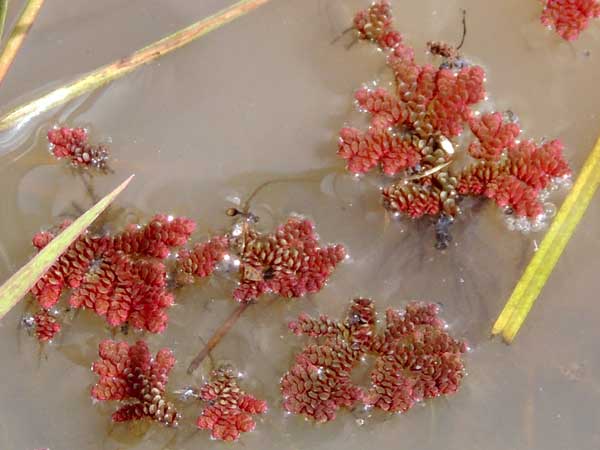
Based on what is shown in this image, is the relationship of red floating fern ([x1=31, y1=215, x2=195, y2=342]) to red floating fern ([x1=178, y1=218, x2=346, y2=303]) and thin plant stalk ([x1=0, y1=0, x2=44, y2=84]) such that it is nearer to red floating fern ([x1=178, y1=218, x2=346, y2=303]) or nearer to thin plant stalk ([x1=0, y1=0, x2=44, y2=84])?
red floating fern ([x1=178, y1=218, x2=346, y2=303])

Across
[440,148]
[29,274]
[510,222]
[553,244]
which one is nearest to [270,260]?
[440,148]

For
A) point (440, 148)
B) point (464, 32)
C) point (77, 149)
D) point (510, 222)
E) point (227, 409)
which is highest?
point (464, 32)

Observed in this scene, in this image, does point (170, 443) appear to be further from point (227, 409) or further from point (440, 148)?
point (440, 148)

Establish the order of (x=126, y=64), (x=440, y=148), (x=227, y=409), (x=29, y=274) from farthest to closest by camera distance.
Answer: (x=126, y=64) → (x=440, y=148) → (x=227, y=409) → (x=29, y=274)

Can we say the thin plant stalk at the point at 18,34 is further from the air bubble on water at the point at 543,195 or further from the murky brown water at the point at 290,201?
the air bubble on water at the point at 543,195

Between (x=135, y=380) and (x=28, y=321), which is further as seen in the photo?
(x=28, y=321)

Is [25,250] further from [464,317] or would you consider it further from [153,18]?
[464,317]
